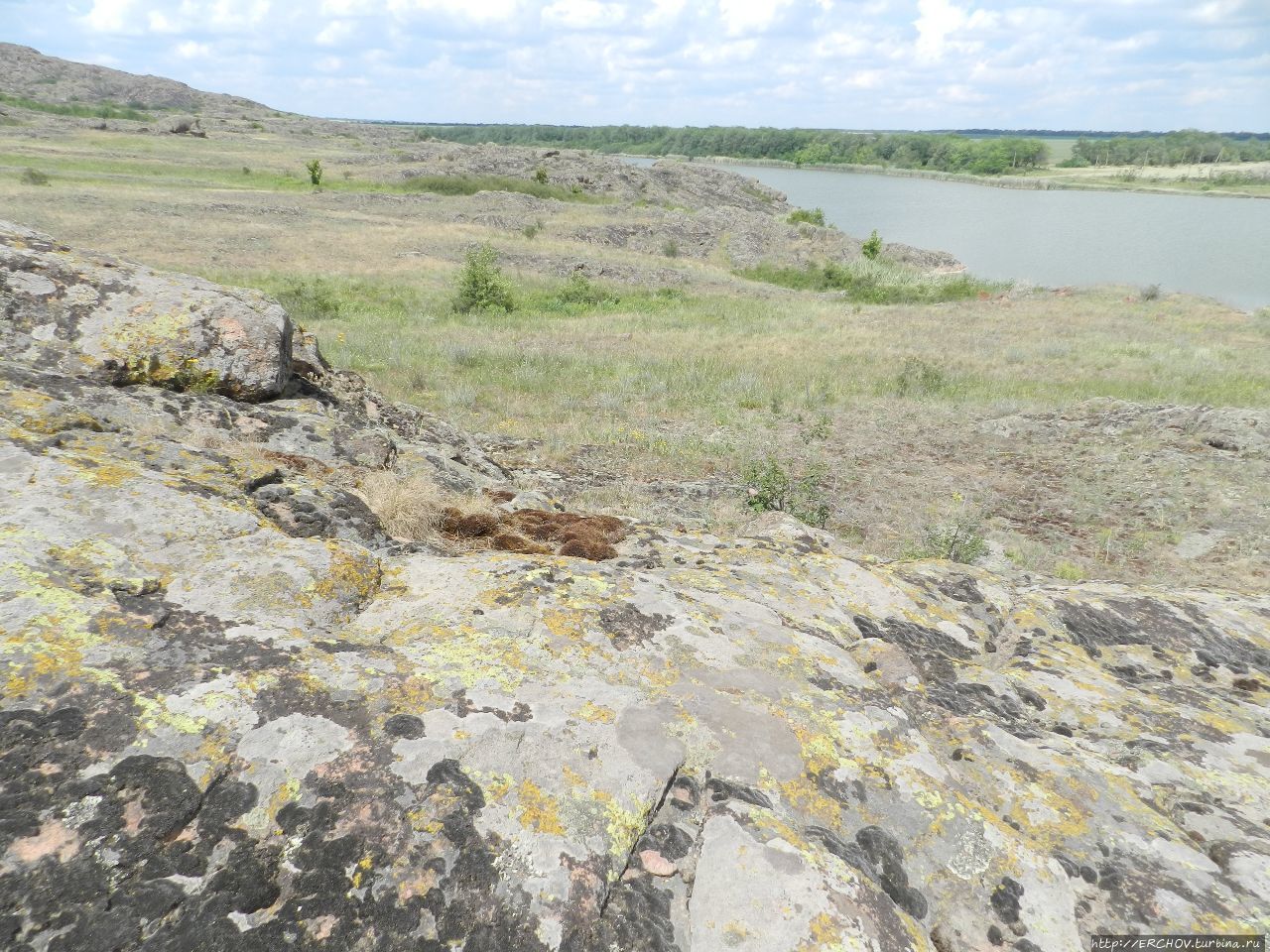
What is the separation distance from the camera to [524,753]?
238 cm

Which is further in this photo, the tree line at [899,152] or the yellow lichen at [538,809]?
the tree line at [899,152]

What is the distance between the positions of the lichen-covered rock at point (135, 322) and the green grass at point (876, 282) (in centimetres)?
3587

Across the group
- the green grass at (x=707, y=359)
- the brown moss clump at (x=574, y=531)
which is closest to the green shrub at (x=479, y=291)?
the green grass at (x=707, y=359)

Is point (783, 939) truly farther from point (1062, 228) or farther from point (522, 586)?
point (1062, 228)

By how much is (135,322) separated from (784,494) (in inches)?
290

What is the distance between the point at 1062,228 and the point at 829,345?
63.8m

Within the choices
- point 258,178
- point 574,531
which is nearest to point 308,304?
point 574,531

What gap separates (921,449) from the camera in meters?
12.9

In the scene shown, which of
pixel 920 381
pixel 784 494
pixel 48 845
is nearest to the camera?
pixel 48 845

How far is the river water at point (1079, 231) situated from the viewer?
160 feet

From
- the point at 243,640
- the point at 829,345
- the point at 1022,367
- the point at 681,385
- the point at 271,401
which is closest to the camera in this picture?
the point at 243,640

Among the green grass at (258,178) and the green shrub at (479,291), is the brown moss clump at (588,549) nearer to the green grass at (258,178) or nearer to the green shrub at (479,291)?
the green shrub at (479,291)

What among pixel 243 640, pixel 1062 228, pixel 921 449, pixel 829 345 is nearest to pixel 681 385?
pixel 921 449

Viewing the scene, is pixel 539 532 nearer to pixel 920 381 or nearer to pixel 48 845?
pixel 48 845
